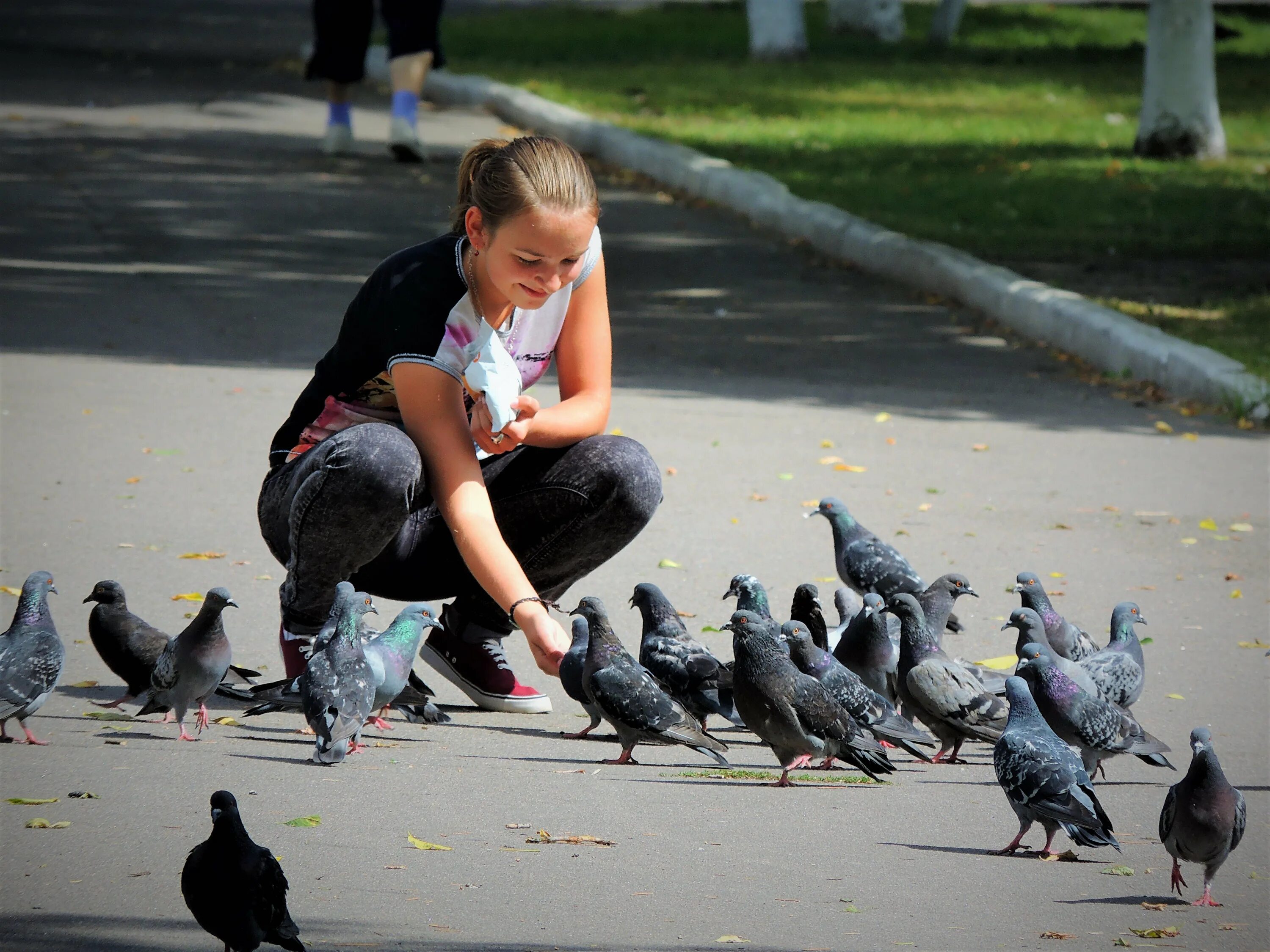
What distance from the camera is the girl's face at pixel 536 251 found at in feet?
15.0

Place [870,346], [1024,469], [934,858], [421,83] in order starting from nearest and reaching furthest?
[934,858] → [1024,469] → [870,346] → [421,83]

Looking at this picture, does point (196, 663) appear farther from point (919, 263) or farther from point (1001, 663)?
point (919, 263)

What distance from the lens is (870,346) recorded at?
1159 cm

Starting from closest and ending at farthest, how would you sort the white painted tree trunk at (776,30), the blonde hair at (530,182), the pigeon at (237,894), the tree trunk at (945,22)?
the pigeon at (237,894), the blonde hair at (530,182), the white painted tree trunk at (776,30), the tree trunk at (945,22)

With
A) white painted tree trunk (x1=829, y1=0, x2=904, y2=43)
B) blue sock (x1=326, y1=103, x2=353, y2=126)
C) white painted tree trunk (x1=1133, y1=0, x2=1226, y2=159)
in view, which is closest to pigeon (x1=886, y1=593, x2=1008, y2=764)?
blue sock (x1=326, y1=103, x2=353, y2=126)

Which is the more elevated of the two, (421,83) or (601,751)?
(421,83)

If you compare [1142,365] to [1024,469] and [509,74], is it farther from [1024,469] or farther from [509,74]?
[509,74]

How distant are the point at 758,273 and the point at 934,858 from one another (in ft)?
31.4

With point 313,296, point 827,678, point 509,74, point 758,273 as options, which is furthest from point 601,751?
point 509,74

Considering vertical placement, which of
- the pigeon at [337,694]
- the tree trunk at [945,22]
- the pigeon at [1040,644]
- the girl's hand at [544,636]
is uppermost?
the tree trunk at [945,22]

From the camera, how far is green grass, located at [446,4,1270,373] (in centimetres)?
1477

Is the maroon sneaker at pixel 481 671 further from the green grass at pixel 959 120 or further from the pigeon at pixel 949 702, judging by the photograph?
the green grass at pixel 959 120

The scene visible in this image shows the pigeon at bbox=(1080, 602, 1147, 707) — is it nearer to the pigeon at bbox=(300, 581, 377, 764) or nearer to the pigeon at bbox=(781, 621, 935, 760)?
the pigeon at bbox=(781, 621, 935, 760)

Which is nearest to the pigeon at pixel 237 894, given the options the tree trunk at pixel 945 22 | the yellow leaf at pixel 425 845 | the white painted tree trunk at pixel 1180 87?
the yellow leaf at pixel 425 845
